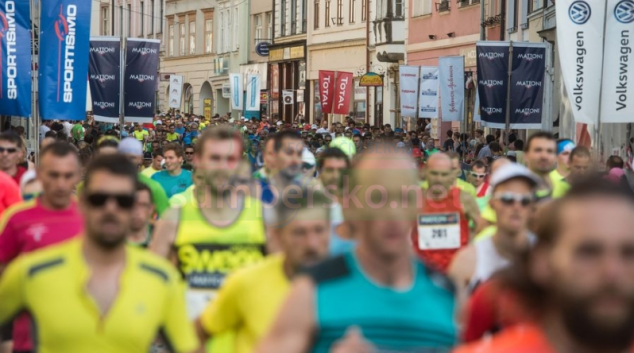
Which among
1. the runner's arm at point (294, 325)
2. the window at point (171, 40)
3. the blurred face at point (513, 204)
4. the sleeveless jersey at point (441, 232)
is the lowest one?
the sleeveless jersey at point (441, 232)

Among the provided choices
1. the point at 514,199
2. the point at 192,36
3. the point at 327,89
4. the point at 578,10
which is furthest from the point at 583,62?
the point at 192,36

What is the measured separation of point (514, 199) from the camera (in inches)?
276

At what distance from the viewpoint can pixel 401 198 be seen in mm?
4035

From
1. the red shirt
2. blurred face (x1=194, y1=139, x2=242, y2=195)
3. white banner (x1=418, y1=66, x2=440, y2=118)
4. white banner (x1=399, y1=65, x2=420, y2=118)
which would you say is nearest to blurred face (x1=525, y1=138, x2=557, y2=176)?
blurred face (x1=194, y1=139, x2=242, y2=195)

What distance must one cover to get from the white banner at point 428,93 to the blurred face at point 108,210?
25.1 m

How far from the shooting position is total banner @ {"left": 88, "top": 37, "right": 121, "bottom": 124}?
24.9 metres

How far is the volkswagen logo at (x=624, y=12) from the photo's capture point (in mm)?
16109

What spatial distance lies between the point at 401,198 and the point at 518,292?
125 centimetres

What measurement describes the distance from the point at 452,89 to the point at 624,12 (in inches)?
496

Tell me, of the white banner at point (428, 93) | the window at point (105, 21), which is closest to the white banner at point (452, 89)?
the white banner at point (428, 93)

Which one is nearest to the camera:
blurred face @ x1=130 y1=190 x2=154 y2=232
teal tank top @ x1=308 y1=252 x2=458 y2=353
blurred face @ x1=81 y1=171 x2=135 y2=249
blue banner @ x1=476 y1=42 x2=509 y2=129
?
teal tank top @ x1=308 y1=252 x2=458 y2=353

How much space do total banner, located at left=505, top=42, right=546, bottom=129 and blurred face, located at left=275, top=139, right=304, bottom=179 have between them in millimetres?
12389

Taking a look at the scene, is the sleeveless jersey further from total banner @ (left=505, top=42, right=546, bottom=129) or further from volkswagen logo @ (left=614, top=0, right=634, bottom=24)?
total banner @ (left=505, top=42, right=546, bottom=129)

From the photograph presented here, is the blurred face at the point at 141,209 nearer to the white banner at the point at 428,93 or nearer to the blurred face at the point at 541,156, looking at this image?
the blurred face at the point at 541,156
